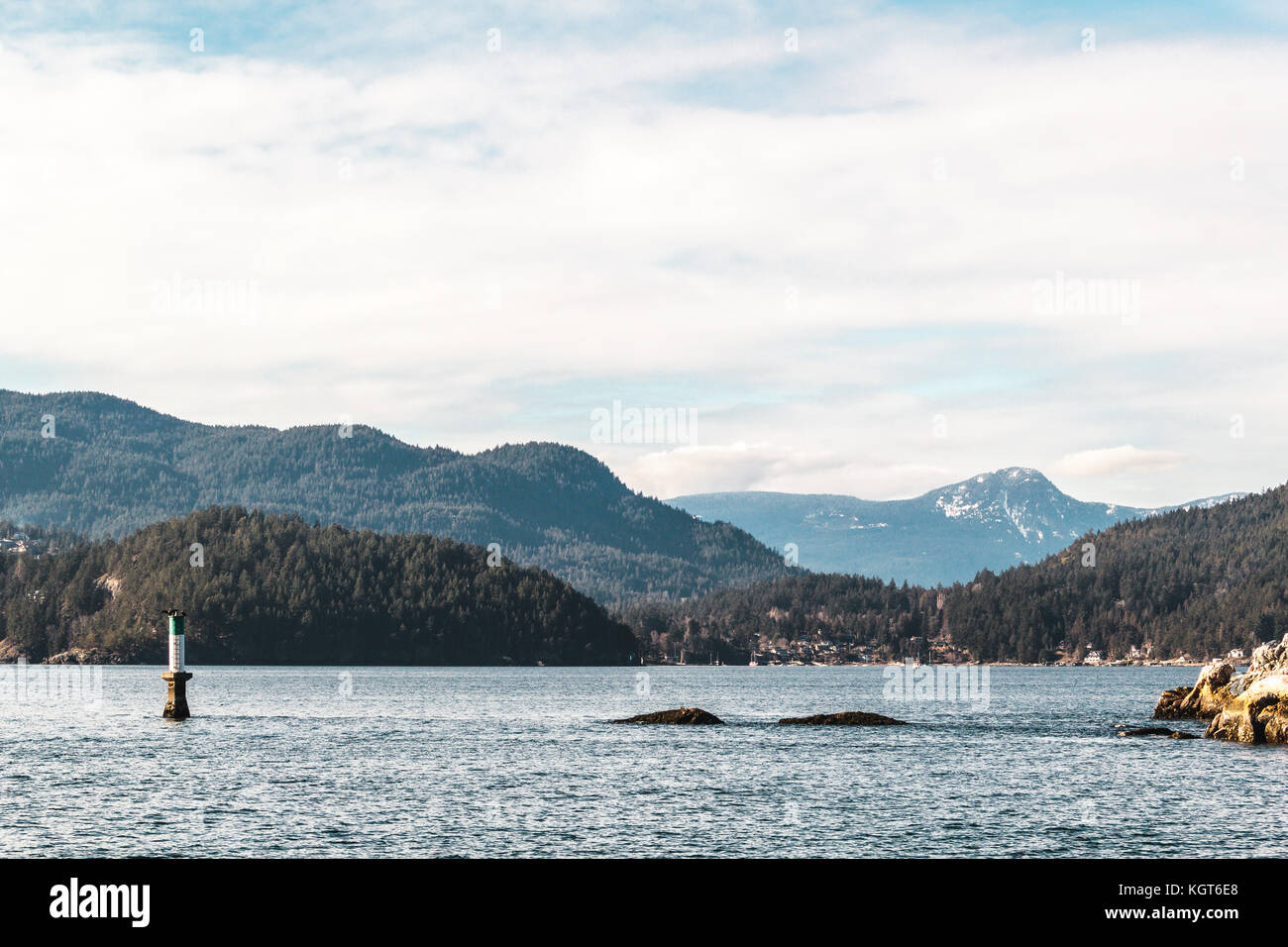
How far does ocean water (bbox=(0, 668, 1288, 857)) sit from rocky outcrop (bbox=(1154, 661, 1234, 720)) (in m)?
5.14

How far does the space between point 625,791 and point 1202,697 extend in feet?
303

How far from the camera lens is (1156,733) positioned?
123m

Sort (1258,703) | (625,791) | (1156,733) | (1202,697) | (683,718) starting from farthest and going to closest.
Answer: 1. (1202,697)
2. (683,718)
3. (1156,733)
4. (1258,703)
5. (625,791)

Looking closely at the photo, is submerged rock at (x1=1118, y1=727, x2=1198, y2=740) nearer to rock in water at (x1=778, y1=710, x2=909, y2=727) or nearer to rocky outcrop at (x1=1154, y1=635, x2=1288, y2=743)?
rocky outcrop at (x1=1154, y1=635, x2=1288, y2=743)

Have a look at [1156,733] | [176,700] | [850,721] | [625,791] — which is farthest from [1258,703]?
[176,700]

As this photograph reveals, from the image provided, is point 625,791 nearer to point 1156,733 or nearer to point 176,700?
point 1156,733

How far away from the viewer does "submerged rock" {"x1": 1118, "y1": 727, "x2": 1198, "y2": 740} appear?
118m

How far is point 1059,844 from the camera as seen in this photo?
2267 inches
